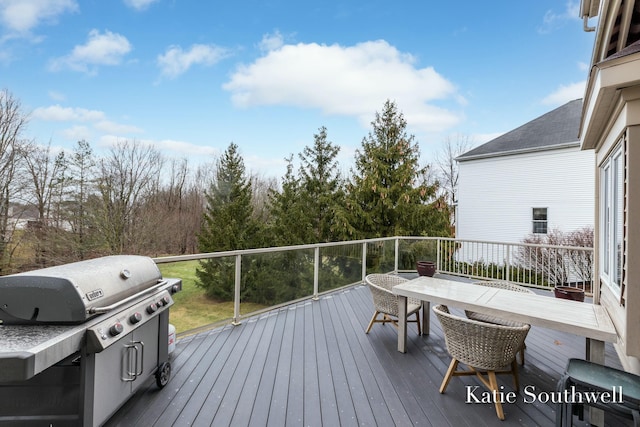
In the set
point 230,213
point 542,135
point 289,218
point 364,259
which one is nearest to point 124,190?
point 230,213

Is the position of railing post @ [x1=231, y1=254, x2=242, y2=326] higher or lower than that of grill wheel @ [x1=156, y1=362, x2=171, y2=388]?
higher

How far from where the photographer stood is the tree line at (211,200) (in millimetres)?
10883

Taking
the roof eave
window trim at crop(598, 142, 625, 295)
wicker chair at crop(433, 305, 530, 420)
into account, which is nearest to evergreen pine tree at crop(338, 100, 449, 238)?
the roof eave

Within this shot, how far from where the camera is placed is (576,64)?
965 cm

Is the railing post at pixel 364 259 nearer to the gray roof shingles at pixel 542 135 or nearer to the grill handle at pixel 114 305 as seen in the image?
the grill handle at pixel 114 305

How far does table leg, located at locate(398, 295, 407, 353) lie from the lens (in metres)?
3.39

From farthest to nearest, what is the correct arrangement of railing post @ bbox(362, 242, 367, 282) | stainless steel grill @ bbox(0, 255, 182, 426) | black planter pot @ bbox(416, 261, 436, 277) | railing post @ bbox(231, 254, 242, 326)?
black planter pot @ bbox(416, 261, 436, 277) → railing post @ bbox(362, 242, 367, 282) → railing post @ bbox(231, 254, 242, 326) → stainless steel grill @ bbox(0, 255, 182, 426)

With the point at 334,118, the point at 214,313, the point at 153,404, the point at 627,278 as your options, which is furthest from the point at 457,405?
the point at 334,118

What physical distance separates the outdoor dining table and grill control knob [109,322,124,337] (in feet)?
8.76

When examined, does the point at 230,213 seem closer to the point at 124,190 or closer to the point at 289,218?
the point at 289,218

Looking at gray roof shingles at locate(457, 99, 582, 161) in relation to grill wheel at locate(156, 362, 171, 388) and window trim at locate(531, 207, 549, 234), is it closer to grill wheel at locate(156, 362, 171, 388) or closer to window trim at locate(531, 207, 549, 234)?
window trim at locate(531, 207, 549, 234)

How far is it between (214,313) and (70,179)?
1189 cm

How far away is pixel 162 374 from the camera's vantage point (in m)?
2.59

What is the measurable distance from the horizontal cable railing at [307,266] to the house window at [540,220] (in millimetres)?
2421
